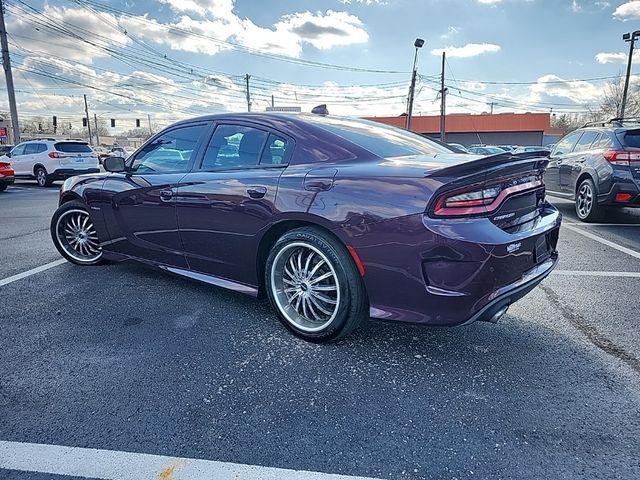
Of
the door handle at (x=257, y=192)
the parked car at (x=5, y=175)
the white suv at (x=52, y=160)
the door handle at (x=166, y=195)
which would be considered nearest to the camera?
the door handle at (x=257, y=192)

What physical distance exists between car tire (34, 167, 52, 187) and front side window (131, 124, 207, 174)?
13.2 meters

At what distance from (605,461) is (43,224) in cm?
797

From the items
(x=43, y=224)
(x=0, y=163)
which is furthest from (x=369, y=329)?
(x=0, y=163)

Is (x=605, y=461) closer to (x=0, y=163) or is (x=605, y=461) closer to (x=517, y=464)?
(x=517, y=464)

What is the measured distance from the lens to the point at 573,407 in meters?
2.18

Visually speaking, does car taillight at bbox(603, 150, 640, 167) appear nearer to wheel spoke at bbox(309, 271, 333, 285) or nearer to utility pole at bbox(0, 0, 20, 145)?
wheel spoke at bbox(309, 271, 333, 285)

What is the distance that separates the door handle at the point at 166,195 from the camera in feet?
11.6

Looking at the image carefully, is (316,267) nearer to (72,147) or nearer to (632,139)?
(632,139)

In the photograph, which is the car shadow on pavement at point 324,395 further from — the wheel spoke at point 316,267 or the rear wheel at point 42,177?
the rear wheel at point 42,177

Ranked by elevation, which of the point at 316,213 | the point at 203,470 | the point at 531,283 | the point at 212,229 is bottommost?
the point at 203,470

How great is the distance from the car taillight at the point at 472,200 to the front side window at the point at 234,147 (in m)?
1.43

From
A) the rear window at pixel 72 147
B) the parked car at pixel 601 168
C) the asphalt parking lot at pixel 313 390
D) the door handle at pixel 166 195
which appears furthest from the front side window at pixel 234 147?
the rear window at pixel 72 147

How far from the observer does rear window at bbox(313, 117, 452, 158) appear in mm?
2969

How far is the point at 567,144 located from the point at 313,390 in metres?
8.12
